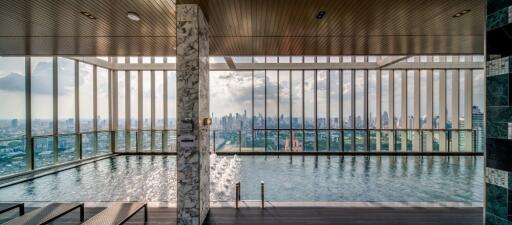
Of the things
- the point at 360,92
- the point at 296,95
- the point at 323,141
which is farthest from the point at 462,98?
the point at 296,95

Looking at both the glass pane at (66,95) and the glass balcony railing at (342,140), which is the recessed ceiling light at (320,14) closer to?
the glass balcony railing at (342,140)

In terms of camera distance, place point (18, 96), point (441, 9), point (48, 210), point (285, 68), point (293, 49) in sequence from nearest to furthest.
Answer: point (48, 210), point (441, 9), point (293, 49), point (18, 96), point (285, 68)

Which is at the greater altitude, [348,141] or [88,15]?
[88,15]

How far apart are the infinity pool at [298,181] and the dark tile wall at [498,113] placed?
2413 mm

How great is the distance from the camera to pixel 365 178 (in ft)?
22.4

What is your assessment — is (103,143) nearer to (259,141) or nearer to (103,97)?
(103,97)

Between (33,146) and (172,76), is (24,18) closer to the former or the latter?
(33,146)

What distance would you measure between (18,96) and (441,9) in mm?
10574

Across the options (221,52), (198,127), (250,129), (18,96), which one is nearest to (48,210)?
(198,127)

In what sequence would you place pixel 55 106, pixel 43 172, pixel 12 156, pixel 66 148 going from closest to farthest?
pixel 12 156, pixel 43 172, pixel 55 106, pixel 66 148

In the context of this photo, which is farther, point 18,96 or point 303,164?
point 303,164

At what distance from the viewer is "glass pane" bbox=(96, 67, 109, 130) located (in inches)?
415

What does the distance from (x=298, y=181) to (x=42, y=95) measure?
8.36m

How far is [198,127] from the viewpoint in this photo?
12.6ft
